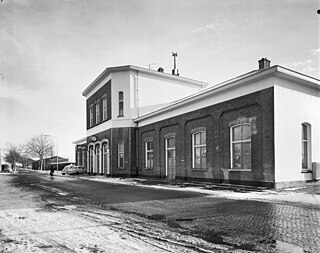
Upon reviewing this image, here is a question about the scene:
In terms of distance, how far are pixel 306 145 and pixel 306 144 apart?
6 centimetres

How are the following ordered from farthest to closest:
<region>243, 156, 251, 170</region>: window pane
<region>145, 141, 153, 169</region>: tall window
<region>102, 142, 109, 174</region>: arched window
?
<region>102, 142, 109, 174</region>: arched window, <region>145, 141, 153, 169</region>: tall window, <region>243, 156, 251, 170</region>: window pane

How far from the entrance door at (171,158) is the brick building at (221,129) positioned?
0.08 metres

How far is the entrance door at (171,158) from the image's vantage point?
24.0 m

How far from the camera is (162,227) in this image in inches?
279

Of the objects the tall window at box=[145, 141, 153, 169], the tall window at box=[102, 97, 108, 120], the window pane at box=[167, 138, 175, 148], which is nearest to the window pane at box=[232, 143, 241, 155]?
the window pane at box=[167, 138, 175, 148]

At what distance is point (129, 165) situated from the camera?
29.3 metres

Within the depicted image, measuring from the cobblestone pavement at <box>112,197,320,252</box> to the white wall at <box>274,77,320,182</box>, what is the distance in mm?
5019

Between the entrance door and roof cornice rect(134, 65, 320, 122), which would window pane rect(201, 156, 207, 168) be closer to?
the entrance door

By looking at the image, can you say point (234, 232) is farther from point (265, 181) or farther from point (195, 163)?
point (195, 163)

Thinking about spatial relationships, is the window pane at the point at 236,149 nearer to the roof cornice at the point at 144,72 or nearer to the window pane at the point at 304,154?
the window pane at the point at 304,154

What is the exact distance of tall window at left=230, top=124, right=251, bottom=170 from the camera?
16.7 m

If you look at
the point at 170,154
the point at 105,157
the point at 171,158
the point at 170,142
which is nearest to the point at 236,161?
the point at 171,158

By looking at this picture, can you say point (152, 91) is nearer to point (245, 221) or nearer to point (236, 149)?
point (236, 149)

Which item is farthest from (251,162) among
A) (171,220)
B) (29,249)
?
(29,249)
